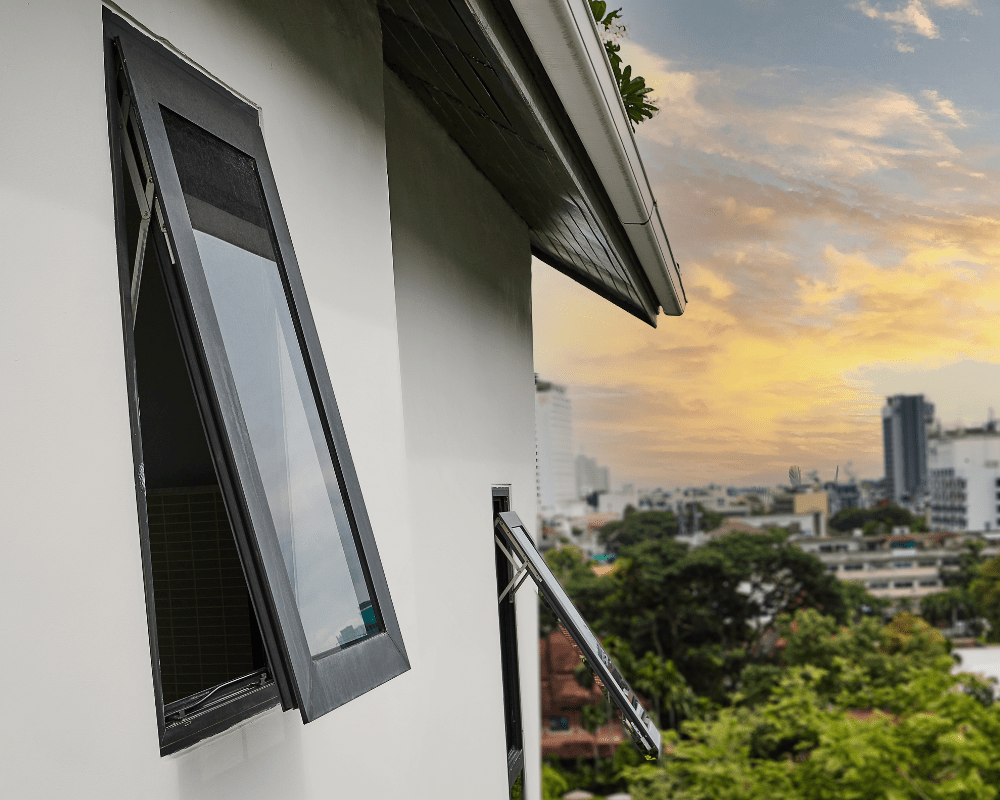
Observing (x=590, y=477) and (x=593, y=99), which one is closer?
(x=593, y=99)

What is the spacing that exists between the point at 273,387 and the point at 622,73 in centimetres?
301

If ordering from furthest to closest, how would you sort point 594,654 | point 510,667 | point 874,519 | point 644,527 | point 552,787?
point 874,519 → point 644,527 → point 552,787 → point 510,667 → point 594,654

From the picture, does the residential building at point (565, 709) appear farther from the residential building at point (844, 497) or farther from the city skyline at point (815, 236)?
the residential building at point (844, 497)

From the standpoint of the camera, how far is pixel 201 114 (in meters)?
1.45

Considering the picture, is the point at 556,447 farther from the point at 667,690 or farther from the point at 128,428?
the point at 128,428

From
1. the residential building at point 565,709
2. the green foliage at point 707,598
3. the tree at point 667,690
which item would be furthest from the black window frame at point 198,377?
the green foliage at point 707,598

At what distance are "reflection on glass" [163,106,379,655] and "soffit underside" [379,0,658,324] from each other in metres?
0.80

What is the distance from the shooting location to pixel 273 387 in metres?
1.51

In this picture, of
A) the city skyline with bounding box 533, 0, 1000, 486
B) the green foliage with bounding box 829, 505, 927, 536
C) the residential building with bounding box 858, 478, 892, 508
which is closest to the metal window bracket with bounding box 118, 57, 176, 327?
the city skyline with bounding box 533, 0, 1000, 486

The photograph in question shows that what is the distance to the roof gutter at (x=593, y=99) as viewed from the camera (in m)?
2.03

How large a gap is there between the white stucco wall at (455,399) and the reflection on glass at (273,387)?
1134 mm

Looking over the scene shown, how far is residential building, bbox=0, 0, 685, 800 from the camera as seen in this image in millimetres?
1062

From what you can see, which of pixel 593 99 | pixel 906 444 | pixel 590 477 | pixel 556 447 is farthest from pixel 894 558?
pixel 593 99

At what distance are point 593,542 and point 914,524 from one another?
11.9 metres
